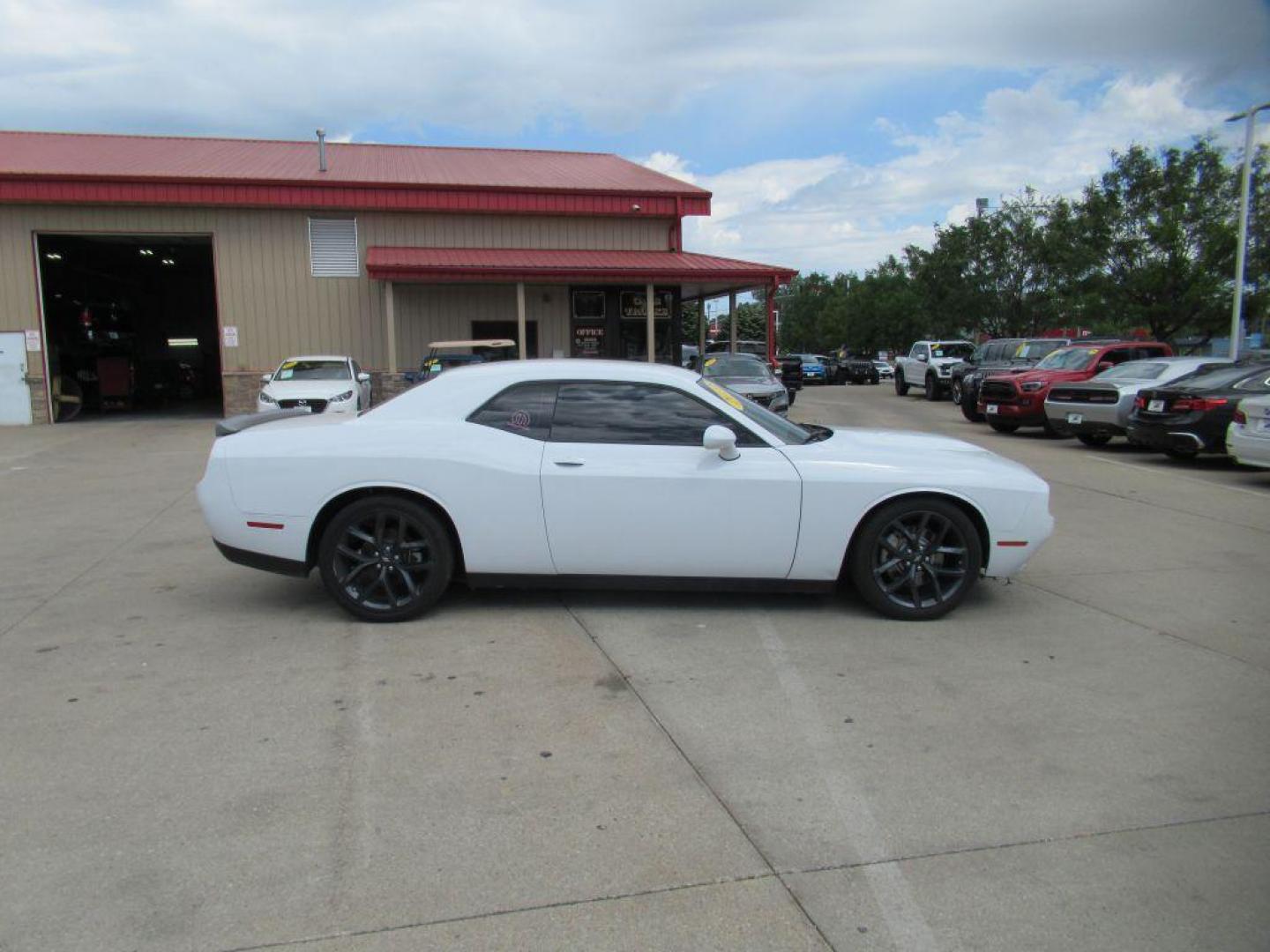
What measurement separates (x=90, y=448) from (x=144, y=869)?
15218mm

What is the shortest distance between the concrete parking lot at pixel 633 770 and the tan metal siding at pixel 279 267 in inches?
666

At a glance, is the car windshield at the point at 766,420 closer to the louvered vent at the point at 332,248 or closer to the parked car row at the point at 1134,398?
the parked car row at the point at 1134,398

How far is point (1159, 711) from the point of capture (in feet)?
14.3

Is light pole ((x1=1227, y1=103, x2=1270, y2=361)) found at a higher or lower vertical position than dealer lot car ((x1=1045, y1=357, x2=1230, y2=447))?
higher

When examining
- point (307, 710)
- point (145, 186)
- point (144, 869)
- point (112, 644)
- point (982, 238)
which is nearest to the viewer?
point (144, 869)

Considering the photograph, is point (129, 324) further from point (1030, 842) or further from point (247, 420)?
point (1030, 842)

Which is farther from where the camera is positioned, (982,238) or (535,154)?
(982,238)

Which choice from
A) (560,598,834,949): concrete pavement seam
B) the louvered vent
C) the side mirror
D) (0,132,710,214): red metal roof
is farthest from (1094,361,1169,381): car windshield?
the louvered vent

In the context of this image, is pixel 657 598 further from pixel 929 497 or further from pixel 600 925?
pixel 600 925

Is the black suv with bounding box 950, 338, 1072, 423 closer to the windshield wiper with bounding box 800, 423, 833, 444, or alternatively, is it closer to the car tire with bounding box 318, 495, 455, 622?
the windshield wiper with bounding box 800, 423, 833, 444

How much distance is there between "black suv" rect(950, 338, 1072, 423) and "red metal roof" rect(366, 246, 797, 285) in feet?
17.2

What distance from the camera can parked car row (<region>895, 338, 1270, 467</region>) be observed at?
1273 cm

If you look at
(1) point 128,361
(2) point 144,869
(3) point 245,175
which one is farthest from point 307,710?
(1) point 128,361

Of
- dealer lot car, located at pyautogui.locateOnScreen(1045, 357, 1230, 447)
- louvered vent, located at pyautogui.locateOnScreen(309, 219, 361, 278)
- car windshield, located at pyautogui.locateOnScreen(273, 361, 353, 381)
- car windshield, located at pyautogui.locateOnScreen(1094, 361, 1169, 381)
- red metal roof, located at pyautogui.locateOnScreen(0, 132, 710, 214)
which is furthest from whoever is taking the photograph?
louvered vent, located at pyautogui.locateOnScreen(309, 219, 361, 278)
